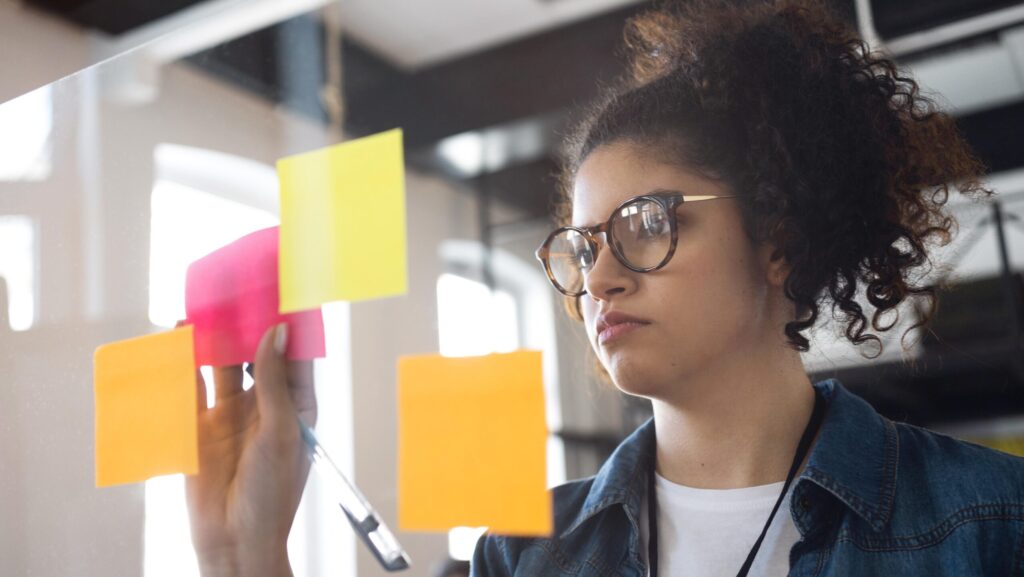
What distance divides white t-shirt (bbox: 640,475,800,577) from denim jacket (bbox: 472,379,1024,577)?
0.01 metres

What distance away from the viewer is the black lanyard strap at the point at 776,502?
2.04ft

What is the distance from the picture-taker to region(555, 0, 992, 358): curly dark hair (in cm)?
63

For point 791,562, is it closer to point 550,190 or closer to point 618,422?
point 618,422

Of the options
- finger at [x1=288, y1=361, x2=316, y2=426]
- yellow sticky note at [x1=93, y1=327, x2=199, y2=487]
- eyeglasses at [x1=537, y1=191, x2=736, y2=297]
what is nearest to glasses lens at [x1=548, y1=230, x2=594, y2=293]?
eyeglasses at [x1=537, y1=191, x2=736, y2=297]

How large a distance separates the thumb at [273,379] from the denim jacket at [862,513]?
0.21 meters

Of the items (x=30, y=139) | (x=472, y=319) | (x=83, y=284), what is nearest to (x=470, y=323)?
(x=472, y=319)

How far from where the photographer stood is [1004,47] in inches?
26.6

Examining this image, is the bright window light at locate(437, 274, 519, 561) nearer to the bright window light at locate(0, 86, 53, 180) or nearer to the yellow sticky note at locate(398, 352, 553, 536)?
the yellow sticky note at locate(398, 352, 553, 536)

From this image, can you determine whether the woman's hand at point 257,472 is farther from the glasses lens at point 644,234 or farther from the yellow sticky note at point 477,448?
the glasses lens at point 644,234

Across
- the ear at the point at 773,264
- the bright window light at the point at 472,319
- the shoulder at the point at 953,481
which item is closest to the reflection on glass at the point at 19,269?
the bright window light at the point at 472,319

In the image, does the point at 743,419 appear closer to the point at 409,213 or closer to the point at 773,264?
the point at 773,264

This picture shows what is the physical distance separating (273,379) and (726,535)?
38cm

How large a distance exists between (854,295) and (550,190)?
26cm

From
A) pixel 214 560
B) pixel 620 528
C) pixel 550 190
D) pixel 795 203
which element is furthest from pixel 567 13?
pixel 214 560
